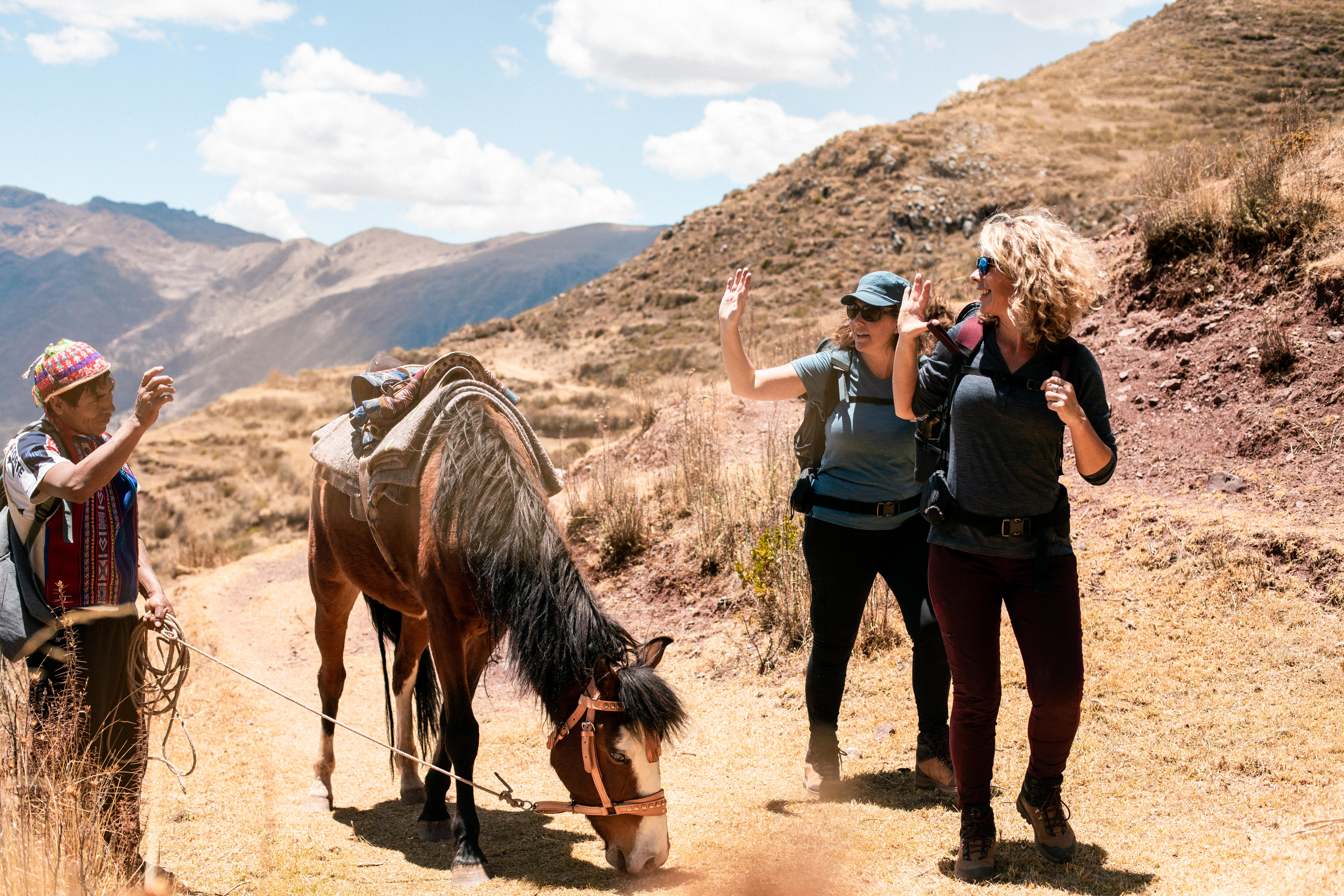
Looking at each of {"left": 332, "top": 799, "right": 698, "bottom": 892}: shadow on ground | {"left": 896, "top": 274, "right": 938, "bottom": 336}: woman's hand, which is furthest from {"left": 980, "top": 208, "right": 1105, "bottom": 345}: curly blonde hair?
{"left": 332, "top": 799, "right": 698, "bottom": 892}: shadow on ground

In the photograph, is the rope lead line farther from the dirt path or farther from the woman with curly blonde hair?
the woman with curly blonde hair

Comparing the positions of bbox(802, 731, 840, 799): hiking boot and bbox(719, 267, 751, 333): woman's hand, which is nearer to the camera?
bbox(719, 267, 751, 333): woman's hand

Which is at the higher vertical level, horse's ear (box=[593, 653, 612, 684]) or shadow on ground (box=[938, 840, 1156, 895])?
horse's ear (box=[593, 653, 612, 684])

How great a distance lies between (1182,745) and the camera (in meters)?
3.62

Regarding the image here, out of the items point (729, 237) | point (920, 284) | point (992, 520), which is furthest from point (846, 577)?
point (729, 237)

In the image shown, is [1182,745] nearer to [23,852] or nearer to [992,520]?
[992,520]

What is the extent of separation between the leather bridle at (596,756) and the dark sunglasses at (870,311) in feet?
5.68

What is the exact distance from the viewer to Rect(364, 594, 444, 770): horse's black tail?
4.58 meters

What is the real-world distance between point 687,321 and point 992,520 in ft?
98.8

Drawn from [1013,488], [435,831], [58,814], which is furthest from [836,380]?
[58,814]

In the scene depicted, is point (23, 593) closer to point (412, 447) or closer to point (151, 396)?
point (151, 396)

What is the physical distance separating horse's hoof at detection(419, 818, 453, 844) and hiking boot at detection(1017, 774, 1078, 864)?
253 cm

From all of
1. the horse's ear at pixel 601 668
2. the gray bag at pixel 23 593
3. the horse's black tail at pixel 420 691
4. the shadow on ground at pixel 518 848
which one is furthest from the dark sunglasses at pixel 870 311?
the gray bag at pixel 23 593

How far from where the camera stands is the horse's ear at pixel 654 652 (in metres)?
3.13
